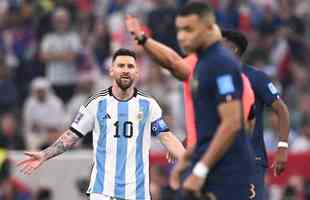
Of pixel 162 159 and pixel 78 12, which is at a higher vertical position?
pixel 78 12

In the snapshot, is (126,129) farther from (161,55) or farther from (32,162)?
(161,55)

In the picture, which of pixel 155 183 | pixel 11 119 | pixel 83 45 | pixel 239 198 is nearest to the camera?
pixel 239 198

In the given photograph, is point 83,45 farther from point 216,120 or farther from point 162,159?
point 216,120

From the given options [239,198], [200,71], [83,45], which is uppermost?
[83,45]

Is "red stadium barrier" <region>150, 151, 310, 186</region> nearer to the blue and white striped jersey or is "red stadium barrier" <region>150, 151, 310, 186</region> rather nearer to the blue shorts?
the blue and white striped jersey

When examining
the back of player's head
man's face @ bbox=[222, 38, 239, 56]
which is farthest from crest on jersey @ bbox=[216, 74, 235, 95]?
man's face @ bbox=[222, 38, 239, 56]

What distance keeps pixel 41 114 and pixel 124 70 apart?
8359mm

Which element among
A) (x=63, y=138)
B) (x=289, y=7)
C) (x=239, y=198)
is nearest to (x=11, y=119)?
(x=289, y=7)

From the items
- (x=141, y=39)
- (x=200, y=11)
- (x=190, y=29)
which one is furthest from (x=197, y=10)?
(x=141, y=39)

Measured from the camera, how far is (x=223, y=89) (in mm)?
9117

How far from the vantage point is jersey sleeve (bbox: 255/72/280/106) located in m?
11.9

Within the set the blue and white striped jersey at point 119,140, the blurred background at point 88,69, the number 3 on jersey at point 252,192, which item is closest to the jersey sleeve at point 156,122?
the blue and white striped jersey at point 119,140

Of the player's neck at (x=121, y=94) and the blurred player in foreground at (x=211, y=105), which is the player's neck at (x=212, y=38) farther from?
the player's neck at (x=121, y=94)

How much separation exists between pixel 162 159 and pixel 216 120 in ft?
31.1
